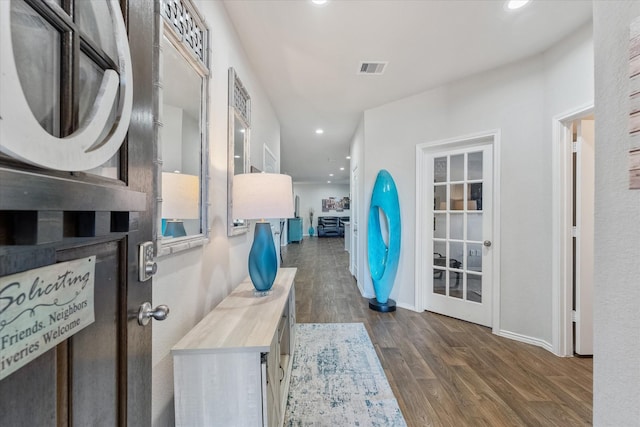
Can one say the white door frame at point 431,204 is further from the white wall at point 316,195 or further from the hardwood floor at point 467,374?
the white wall at point 316,195

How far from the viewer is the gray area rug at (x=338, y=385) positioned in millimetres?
1616

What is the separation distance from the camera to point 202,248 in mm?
1456

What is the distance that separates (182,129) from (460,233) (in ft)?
9.53

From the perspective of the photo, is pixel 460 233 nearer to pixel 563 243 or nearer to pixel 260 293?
pixel 563 243

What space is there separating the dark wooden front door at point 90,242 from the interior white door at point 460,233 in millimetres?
3042

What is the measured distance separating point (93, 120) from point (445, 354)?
8.93 feet

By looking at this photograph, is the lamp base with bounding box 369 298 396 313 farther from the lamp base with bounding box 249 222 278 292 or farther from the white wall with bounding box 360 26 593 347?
the lamp base with bounding box 249 222 278 292

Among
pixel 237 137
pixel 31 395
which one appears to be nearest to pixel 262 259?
pixel 237 137

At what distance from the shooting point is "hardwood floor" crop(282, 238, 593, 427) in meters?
1.66

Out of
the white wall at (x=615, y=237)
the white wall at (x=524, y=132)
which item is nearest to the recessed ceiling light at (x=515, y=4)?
the white wall at (x=524, y=132)

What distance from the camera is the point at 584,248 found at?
7.45 ft

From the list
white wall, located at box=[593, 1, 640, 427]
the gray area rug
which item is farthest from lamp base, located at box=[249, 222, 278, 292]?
white wall, located at box=[593, 1, 640, 427]

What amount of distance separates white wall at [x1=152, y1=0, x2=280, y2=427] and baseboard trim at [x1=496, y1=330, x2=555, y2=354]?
2526mm

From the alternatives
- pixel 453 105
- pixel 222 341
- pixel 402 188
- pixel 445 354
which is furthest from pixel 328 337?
pixel 453 105
